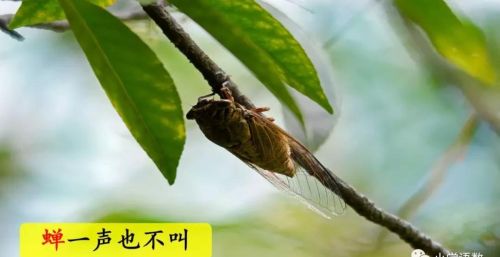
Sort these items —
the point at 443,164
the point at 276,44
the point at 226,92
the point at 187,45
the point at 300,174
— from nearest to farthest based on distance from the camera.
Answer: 1. the point at 276,44
2. the point at 187,45
3. the point at 226,92
4. the point at 300,174
5. the point at 443,164

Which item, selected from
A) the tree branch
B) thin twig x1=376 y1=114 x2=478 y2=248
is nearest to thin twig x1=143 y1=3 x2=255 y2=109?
the tree branch

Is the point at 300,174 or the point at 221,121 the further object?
the point at 300,174

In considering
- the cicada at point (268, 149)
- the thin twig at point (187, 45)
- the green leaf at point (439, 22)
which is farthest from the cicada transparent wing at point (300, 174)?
the green leaf at point (439, 22)

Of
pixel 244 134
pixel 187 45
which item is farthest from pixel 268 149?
pixel 187 45

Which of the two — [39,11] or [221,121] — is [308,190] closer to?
[221,121]

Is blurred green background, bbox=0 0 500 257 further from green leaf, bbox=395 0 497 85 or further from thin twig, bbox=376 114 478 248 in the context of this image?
green leaf, bbox=395 0 497 85

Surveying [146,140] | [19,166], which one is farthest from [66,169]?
[146,140]

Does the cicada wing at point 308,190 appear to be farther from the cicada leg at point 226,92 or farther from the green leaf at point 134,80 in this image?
the green leaf at point 134,80
